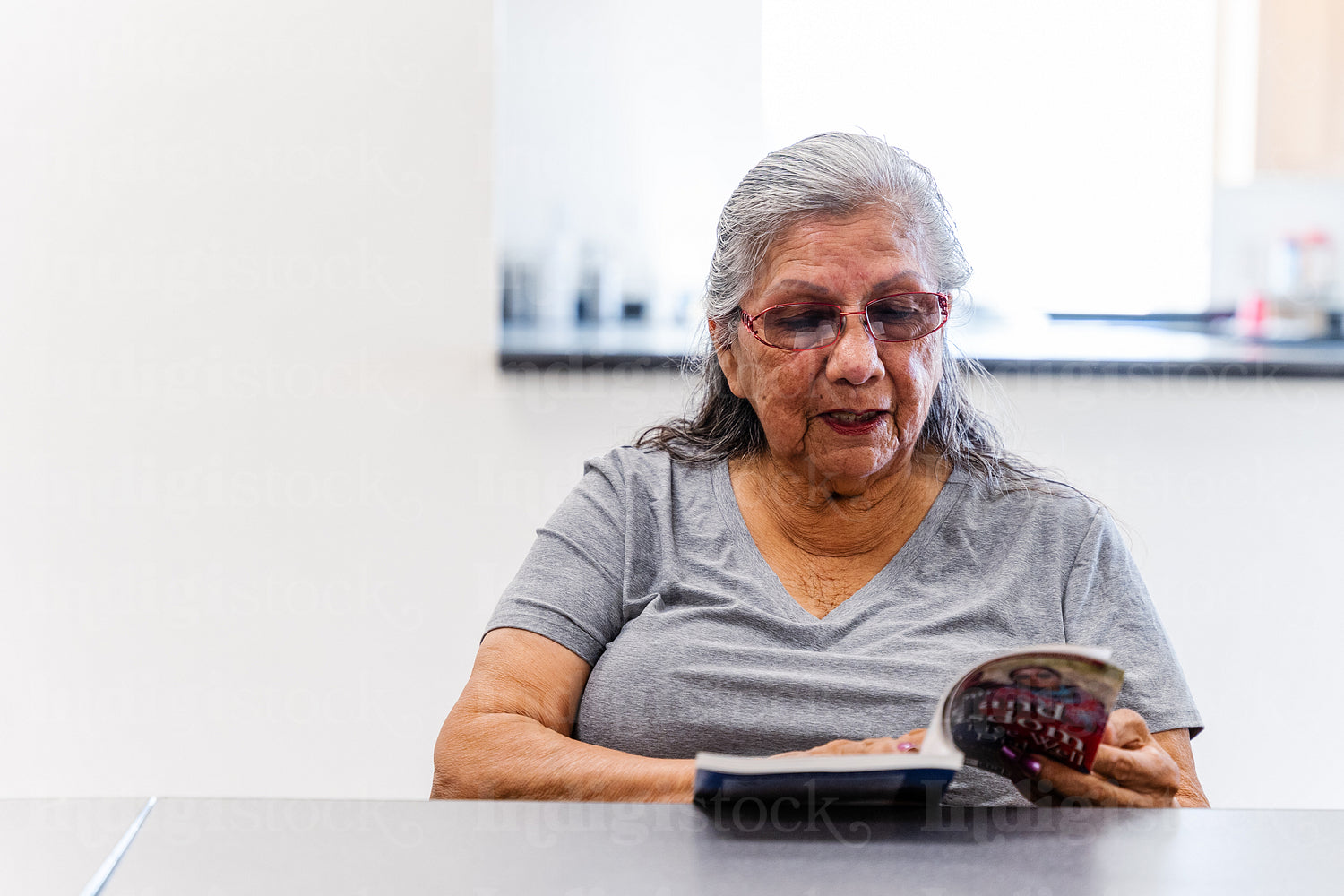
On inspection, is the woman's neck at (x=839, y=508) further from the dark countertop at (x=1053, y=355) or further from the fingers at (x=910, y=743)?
the dark countertop at (x=1053, y=355)

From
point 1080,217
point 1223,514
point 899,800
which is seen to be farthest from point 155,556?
point 1080,217

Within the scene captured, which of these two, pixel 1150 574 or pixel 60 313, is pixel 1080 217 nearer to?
pixel 1150 574

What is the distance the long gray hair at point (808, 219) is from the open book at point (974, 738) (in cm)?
47

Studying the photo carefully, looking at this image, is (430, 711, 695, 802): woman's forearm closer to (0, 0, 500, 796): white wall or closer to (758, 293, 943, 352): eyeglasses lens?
(758, 293, 943, 352): eyeglasses lens

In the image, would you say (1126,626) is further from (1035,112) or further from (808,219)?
(1035,112)

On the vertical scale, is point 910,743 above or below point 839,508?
below

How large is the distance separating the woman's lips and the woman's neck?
0.09 m

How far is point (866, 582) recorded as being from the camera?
1282mm

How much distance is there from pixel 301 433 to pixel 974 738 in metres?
1.57

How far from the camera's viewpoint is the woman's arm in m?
1.06

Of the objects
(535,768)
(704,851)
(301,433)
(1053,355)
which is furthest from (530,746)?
(1053,355)

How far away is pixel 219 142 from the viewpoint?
211 cm

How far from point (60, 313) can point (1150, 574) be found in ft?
6.97

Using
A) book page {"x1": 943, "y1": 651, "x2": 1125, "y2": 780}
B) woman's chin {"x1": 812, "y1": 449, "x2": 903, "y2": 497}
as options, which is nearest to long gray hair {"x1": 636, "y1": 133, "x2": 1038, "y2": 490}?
woman's chin {"x1": 812, "y1": 449, "x2": 903, "y2": 497}
